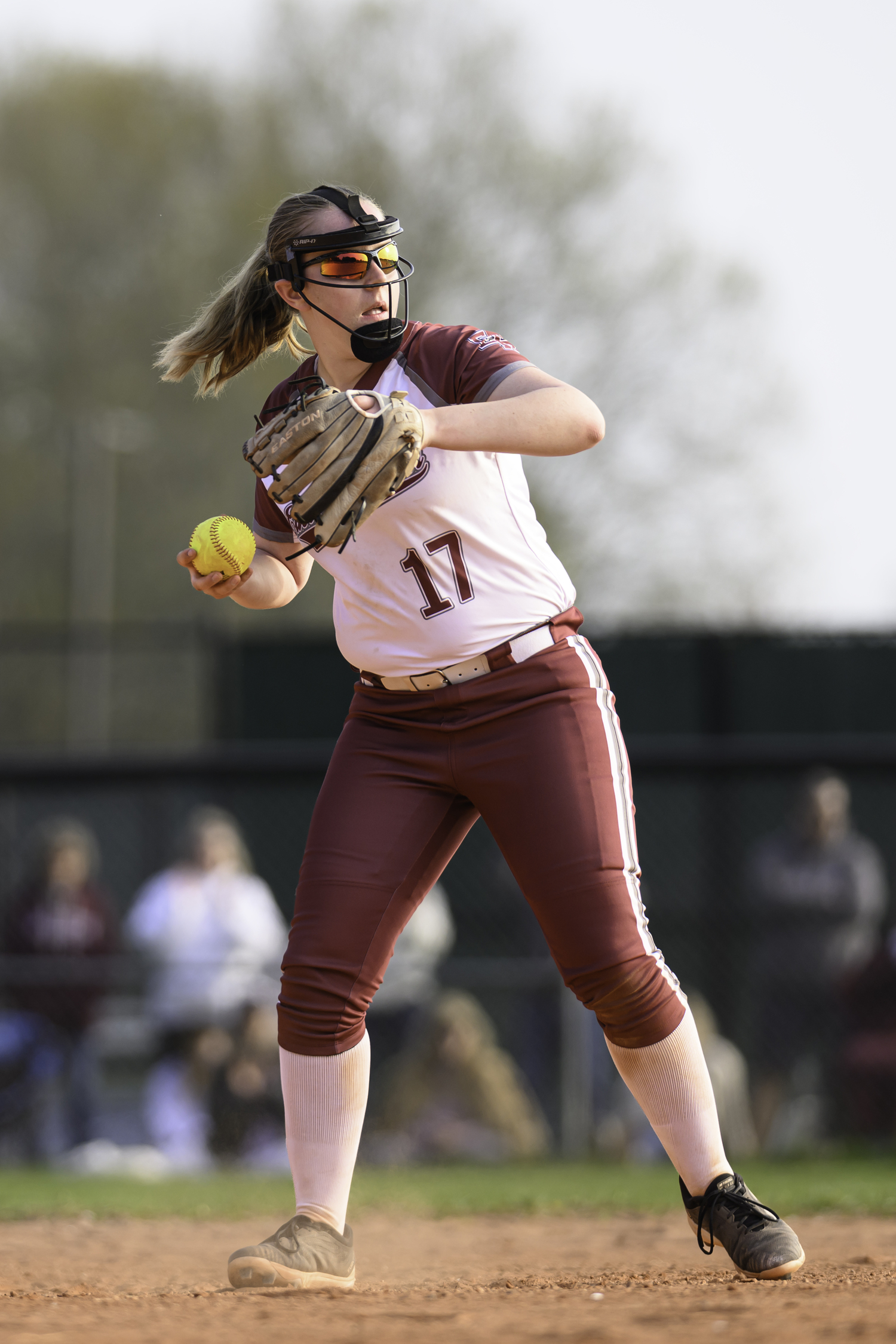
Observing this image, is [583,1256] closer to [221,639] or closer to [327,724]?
[327,724]

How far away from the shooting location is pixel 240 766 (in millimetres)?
7273

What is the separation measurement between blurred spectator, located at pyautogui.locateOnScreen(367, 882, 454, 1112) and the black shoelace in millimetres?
3710

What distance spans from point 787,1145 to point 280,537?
4.28 metres

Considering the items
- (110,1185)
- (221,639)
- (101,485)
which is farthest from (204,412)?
(110,1185)

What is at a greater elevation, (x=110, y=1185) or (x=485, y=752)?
(x=485, y=752)

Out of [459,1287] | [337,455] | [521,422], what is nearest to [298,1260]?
[459,1287]

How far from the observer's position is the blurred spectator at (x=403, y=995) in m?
6.77

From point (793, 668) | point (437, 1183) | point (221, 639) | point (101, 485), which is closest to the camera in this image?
point (437, 1183)

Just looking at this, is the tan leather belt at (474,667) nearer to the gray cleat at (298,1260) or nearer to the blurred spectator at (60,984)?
the gray cleat at (298,1260)

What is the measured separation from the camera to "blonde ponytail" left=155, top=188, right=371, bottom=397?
332cm

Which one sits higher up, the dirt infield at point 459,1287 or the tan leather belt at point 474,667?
the tan leather belt at point 474,667

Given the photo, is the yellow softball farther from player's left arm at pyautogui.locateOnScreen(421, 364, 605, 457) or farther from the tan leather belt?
player's left arm at pyautogui.locateOnScreen(421, 364, 605, 457)

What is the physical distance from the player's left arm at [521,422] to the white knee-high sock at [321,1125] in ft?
4.03

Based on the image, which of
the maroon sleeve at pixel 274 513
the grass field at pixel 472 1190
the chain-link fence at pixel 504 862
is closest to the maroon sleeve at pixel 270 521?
the maroon sleeve at pixel 274 513
